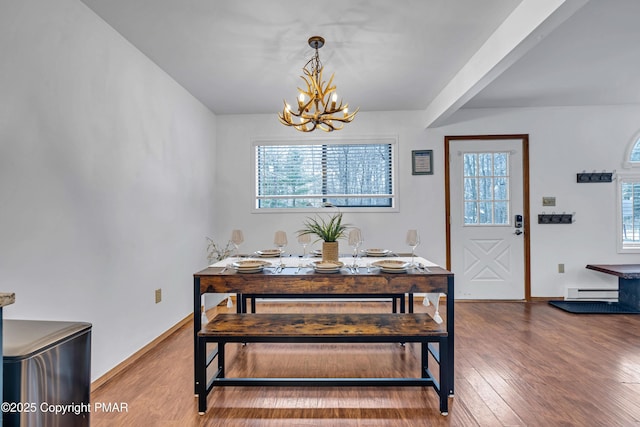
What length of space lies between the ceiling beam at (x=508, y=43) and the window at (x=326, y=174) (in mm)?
1177

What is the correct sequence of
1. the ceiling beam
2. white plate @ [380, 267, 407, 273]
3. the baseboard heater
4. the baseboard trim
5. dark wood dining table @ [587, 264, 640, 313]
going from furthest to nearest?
1. the baseboard heater
2. dark wood dining table @ [587, 264, 640, 313]
3. the baseboard trim
4. white plate @ [380, 267, 407, 273]
5. the ceiling beam

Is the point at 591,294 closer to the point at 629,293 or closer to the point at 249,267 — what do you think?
the point at 629,293

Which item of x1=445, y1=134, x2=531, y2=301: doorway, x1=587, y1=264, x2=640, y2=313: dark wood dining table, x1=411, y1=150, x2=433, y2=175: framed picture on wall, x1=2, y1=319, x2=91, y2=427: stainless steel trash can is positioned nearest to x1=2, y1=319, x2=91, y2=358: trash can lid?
x1=2, y1=319, x2=91, y2=427: stainless steel trash can

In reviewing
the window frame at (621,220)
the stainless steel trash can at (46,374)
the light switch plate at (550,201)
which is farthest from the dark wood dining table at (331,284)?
the window frame at (621,220)

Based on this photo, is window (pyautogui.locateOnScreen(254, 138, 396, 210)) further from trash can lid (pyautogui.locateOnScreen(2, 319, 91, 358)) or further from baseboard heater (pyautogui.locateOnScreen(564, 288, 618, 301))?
trash can lid (pyautogui.locateOnScreen(2, 319, 91, 358))

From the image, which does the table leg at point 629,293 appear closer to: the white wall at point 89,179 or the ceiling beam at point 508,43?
the ceiling beam at point 508,43

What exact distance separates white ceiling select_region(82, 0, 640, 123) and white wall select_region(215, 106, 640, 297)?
45 cm

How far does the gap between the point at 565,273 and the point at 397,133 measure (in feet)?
9.15

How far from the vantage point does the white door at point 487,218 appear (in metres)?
4.23

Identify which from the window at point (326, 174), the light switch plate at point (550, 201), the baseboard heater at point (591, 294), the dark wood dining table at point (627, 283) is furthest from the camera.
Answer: the window at point (326, 174)

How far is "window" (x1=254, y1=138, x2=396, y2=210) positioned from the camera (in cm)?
436

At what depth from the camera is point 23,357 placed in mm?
1037

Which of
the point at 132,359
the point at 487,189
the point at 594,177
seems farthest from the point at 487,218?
the point at 132,359

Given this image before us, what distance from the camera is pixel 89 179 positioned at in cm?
212
